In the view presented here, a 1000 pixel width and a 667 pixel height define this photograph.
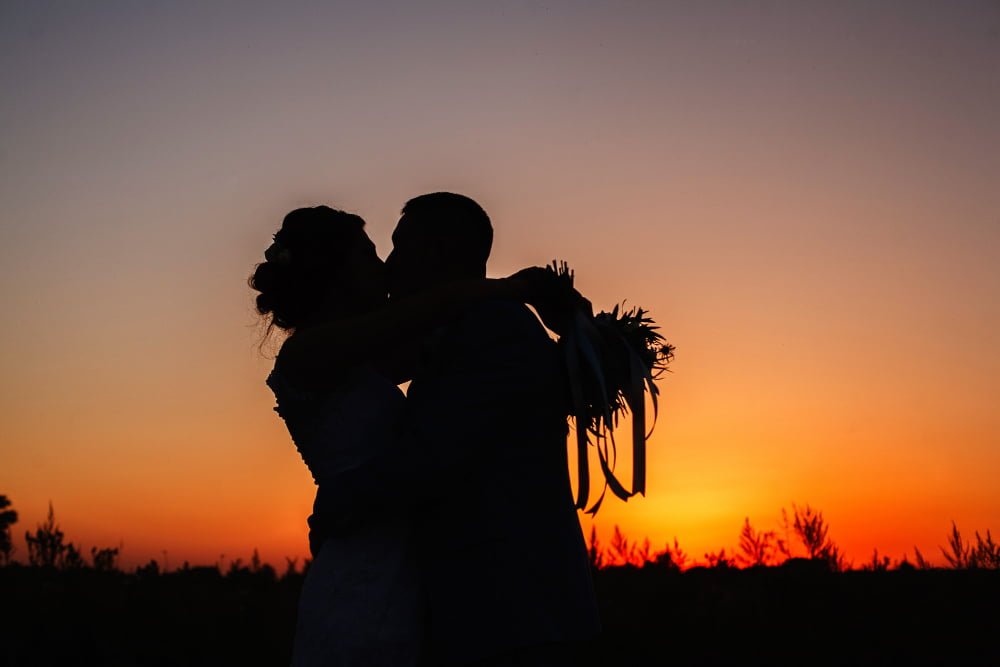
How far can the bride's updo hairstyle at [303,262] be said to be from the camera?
3.46 meters

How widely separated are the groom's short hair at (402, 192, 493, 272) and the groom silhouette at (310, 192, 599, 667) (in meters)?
0.41

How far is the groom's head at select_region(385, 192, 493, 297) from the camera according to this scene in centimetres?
337

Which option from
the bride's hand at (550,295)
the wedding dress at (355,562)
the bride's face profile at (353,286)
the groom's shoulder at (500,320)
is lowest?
the wedding dress at (355,562)

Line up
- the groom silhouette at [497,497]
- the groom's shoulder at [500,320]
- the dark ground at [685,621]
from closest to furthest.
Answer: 1. the groom silhouette at [497,497]
2. the groom's shoulder at [500,320]
3. the dark ground at [685,621]

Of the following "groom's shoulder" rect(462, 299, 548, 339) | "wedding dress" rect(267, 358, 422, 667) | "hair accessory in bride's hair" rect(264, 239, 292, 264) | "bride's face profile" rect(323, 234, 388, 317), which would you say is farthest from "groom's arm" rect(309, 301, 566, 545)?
"hair accessory in bride's hair" rect(264, 239, 292, 264)

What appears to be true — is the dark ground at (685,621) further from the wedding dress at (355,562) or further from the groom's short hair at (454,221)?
the groom's short hair at (454,221)

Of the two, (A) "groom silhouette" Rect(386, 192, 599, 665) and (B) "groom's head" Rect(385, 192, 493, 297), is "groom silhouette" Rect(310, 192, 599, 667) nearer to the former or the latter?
(A) "groom silhouette" Rect(386, 192, 599, 665)

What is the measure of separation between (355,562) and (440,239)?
43.2 inches

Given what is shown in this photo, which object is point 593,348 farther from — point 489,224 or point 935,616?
point 935,616

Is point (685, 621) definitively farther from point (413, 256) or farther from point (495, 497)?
point (495, 497)

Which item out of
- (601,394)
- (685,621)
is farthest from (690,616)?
(601,394)

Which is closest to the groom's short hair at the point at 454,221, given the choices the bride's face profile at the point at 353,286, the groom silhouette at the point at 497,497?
the bride's face profile at the point at 353,286

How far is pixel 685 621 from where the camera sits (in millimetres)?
8125

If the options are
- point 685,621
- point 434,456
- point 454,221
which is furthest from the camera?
point 685,621
